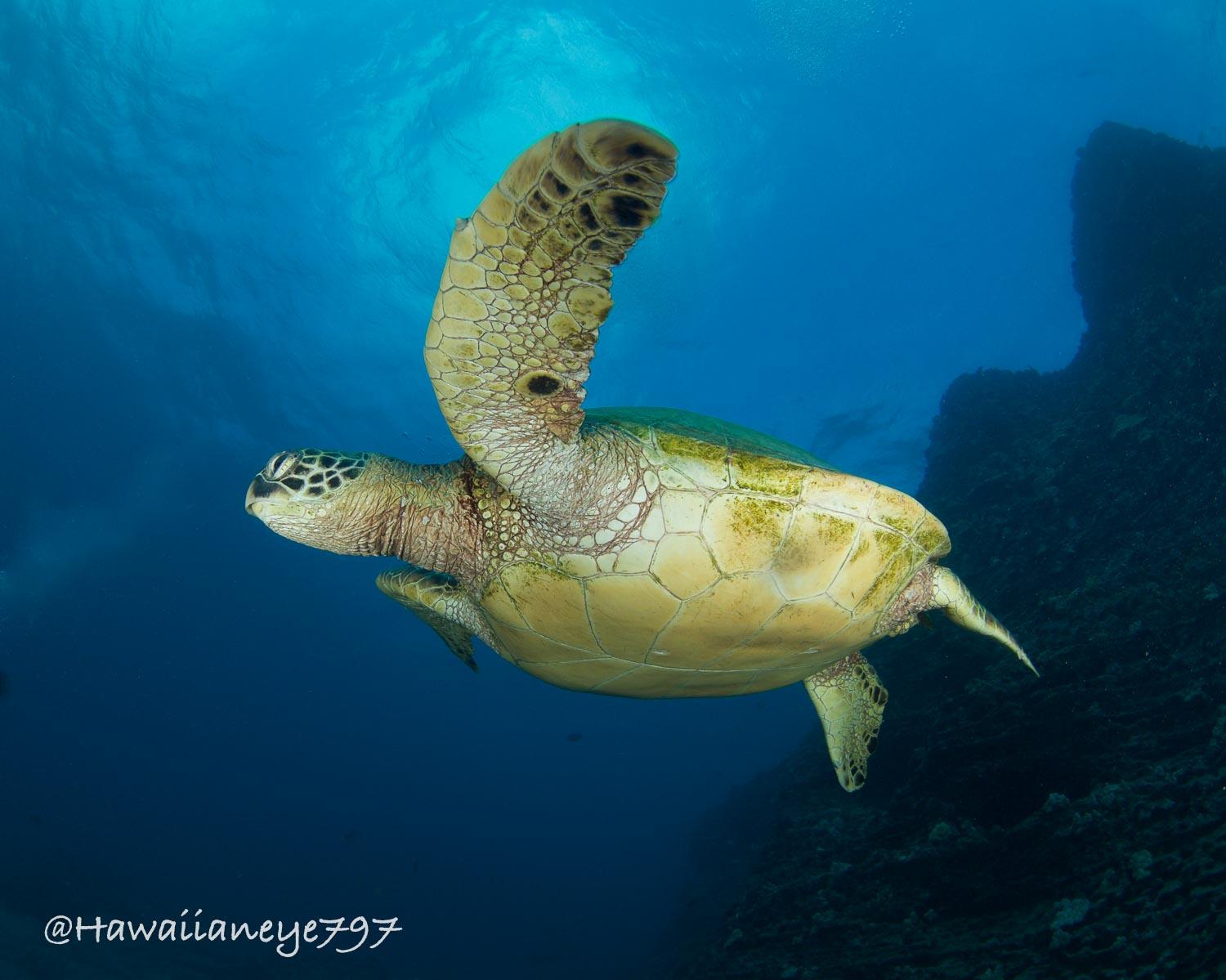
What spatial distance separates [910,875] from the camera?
5.41 meters

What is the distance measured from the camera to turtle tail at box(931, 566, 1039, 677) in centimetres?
379

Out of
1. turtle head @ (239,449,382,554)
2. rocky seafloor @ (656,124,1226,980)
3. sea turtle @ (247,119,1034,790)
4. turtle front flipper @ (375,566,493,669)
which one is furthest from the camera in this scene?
turtle front flipper @ (375,566,493,669)

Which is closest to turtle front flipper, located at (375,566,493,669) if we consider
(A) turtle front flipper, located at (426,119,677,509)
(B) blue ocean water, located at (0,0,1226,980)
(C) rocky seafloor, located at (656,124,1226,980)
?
(A) turtle front flipper, located at (426,119,677,509)

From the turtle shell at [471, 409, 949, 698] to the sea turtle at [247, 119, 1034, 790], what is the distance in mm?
11

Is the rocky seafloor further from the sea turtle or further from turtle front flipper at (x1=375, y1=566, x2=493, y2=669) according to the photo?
turtle front flipper at (x1=375, y1=566, x2=493, y2=669)

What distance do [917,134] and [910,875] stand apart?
1996 centimetres

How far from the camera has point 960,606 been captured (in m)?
3.92

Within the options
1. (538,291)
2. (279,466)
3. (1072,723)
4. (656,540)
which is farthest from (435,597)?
(1072,723)

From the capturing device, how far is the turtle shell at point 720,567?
279 cm

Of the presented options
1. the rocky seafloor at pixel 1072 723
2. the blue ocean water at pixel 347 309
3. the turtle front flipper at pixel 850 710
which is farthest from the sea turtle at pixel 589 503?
the blue ocean water at pixel 347 309

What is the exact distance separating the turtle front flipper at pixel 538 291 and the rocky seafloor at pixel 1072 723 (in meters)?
4.21

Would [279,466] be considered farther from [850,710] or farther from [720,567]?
[850,710]

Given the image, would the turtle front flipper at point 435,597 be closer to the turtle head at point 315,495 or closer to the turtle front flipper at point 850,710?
the turtle head at point 315,495

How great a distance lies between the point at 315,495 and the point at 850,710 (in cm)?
447
